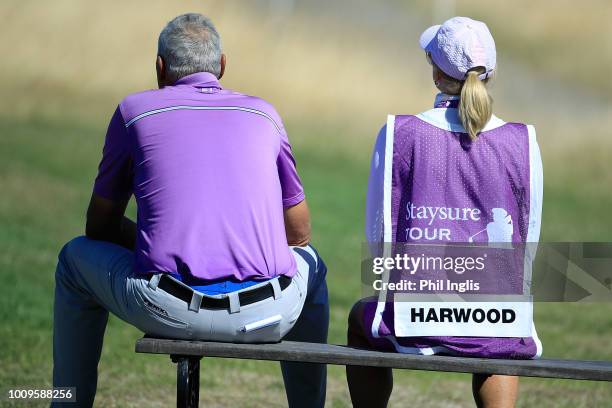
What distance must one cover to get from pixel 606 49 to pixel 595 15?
139 centimetres

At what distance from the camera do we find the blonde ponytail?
4066mm

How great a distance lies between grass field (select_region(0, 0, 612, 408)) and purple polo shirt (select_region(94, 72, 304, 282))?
206cm

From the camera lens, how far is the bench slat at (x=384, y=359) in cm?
391

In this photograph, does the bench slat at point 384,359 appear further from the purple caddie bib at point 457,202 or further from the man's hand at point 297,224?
the man's hand at point 297,224

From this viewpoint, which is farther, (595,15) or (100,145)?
(595,15)

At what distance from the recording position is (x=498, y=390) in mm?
4156

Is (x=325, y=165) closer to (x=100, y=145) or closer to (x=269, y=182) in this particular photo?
(x=100, y=145)

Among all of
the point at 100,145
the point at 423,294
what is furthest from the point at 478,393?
the point at 100,145

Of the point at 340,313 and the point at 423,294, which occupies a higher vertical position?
the point at 423,294

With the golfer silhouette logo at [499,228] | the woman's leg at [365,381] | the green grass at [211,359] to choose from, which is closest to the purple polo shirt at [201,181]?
the woman's leg at [365,381]

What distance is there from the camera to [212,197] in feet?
13.5

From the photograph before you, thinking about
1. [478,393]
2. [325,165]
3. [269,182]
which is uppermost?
[269,182]

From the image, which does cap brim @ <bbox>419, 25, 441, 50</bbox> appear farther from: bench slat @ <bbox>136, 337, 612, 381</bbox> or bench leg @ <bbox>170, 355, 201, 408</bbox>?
bench leg @ <bbox>170, 355, 201, 408</bbox>

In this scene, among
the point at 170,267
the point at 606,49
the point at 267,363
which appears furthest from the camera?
the point at 606,49
